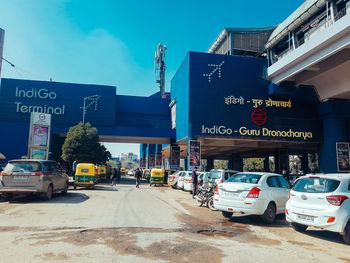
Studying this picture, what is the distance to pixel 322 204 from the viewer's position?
6.90 metres

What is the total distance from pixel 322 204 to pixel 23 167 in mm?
11213

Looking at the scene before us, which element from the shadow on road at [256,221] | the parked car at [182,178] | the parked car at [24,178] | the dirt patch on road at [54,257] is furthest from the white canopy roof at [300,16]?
the dirt patch on road at [54,257]

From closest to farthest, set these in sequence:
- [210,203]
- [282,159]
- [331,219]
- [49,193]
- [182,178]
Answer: [331,219] < [210,203] < [49,193] < [182,178] < [282,159]

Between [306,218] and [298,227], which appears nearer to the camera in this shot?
[306,218]

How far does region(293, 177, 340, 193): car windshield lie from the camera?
7.07 meters

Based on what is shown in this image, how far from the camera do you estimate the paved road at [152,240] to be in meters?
5.14

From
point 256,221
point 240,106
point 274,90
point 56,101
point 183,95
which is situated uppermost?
point 56,101

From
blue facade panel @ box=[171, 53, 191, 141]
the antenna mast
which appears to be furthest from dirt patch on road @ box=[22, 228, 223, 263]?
the antenna mast

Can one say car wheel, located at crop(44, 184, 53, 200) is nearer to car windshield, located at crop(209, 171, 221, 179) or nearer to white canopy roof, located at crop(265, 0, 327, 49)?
car windshield, located at crop(209, 171, 221, 179)

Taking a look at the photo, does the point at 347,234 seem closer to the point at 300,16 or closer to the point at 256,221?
the point at 256,221

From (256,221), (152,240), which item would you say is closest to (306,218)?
(256,221)

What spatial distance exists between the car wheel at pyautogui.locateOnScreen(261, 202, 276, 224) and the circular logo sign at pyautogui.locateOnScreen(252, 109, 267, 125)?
2246 cm

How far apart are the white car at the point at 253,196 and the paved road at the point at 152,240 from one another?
0.44m

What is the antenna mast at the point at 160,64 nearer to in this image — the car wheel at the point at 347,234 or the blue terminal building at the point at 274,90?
the blue terminal building at the point at 274,90
